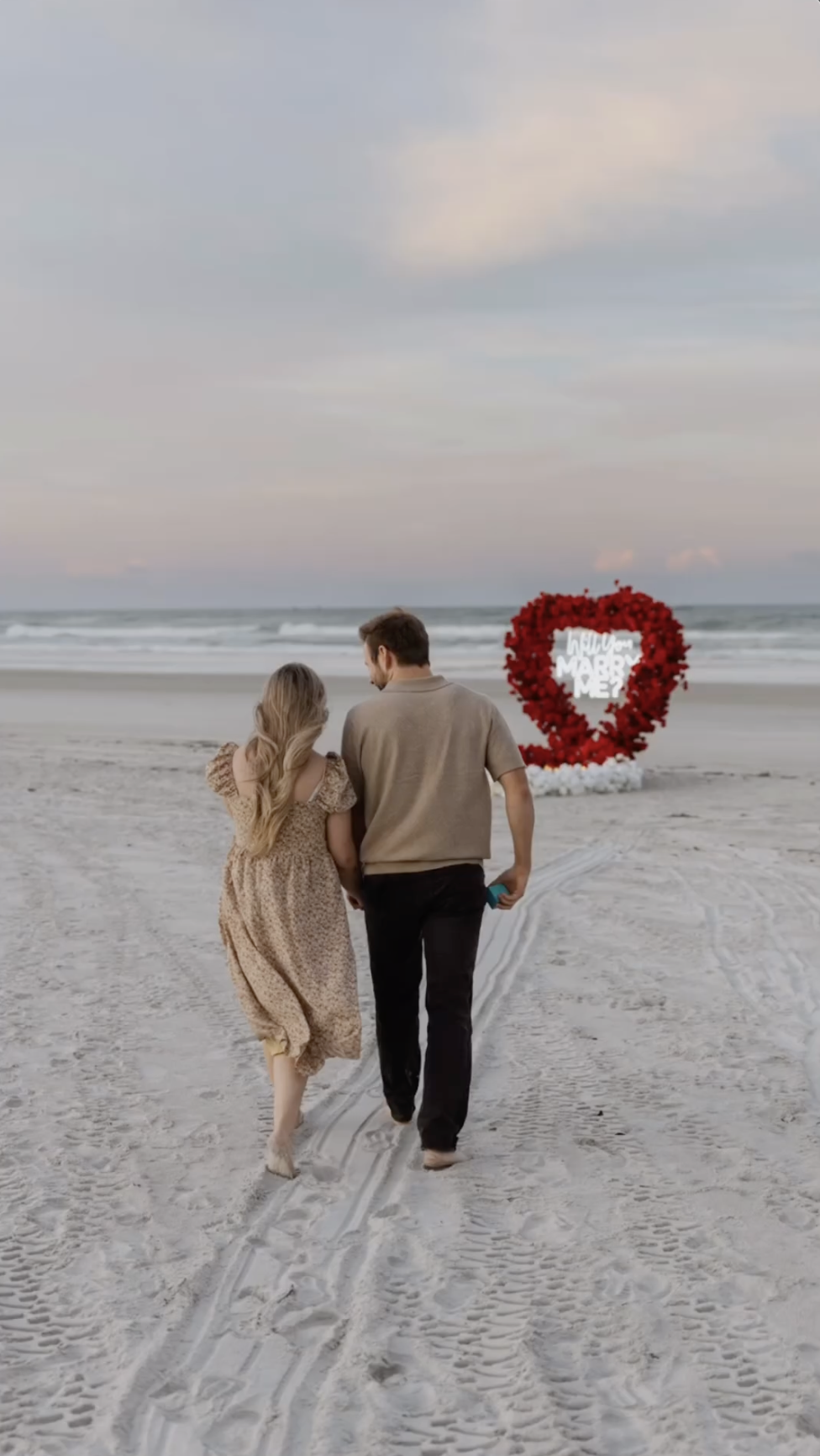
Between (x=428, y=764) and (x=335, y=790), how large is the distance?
0.90 ft

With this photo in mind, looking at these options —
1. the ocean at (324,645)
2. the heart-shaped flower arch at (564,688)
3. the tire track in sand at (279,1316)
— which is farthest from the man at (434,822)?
the ocean at (324,645)

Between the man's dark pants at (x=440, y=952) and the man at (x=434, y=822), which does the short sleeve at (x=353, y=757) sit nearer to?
the man at (x=434, y=822)

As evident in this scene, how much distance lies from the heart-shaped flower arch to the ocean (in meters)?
12.5

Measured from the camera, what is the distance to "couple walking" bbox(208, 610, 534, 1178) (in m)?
3.94

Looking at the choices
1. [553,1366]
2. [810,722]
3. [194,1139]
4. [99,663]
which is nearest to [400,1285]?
[553,1366]

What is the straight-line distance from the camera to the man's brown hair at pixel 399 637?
396 centimetres

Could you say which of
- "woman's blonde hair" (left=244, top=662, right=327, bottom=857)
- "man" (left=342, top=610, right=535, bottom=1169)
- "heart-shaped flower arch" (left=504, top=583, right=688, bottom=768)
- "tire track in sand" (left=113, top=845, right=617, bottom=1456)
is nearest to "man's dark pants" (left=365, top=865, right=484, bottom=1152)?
"man" (left=342, top=610, right=535, bottom=1169)

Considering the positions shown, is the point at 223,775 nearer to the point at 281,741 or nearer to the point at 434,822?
the point at 281,741

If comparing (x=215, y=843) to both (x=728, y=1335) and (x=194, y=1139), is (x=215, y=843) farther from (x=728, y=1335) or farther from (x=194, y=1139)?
(x=728, y=1335)

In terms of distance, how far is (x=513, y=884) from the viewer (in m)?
4.04

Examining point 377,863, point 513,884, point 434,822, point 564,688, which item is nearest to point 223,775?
point 377,863

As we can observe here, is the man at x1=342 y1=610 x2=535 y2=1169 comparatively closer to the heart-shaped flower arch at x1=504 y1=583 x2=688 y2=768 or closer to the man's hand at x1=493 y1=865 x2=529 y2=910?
the man's hand at x1=493 y1=865 x2=529 y2=910

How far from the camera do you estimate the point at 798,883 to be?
8.24 meters

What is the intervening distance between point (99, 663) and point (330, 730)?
18963mm
